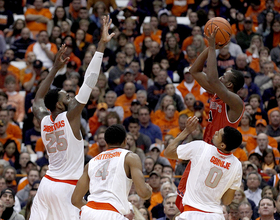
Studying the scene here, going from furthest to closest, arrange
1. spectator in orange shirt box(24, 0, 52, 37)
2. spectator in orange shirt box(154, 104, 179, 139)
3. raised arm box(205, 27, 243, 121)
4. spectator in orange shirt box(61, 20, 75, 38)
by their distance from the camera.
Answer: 1. spectator in orange shirt box(24, 0, 52, 37)
2. spectator in orange shirt box(61, 20, 75, 38)
3. spectator in orange shirt box(154, 104, 179, 139)
4. raised arm box(205, 27, 243, 121)

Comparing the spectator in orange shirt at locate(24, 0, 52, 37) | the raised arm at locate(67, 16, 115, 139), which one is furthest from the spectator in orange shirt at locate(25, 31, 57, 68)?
the raised arm at locate(67, 16, 115, 139)

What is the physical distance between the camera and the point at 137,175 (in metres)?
6.00

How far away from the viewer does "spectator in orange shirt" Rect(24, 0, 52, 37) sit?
1659 cm

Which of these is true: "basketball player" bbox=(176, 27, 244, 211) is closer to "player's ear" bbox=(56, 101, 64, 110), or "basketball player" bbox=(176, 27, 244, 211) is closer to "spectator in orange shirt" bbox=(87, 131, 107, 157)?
"player's ear" bbox=(56, 101, 64, 110)

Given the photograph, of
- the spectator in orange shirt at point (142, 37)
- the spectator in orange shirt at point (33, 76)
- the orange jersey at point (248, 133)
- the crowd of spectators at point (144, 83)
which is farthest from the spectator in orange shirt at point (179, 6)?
the orange jersey at point (248, 133)

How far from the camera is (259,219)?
9.64 m

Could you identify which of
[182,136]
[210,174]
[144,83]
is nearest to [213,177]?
[210,174]

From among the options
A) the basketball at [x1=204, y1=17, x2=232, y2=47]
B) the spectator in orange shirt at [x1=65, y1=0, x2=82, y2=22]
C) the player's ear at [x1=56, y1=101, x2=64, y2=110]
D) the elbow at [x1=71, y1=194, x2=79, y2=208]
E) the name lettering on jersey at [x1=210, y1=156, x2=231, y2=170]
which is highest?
the basketball at [x1=204, y1=17, x2=232, y2=47]

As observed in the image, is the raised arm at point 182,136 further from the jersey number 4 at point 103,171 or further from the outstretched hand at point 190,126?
the jersey number 4 at point 103,171

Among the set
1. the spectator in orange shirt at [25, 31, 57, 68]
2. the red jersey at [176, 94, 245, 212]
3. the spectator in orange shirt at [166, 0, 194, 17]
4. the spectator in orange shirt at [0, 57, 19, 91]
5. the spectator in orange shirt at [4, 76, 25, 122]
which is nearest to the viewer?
the red jersey at [176, 94, 245, 212]

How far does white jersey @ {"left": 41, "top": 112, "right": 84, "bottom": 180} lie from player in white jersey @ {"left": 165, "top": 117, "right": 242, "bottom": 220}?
1417 millimetres

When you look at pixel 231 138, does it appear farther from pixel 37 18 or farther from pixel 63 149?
pixel 37 18

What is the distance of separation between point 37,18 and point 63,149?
34.3ft

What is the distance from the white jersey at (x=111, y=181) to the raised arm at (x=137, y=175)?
0.07m
